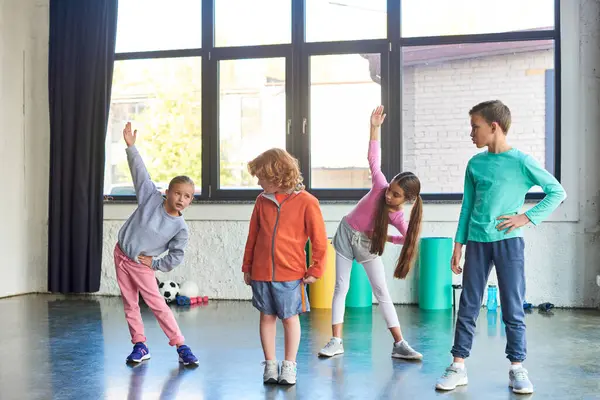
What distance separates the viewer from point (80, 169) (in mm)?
6098

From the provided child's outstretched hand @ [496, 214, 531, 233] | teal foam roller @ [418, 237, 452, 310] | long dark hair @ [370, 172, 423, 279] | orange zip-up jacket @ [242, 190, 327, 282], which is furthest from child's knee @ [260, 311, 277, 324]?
teal foam roller @ [418, 237, 452, 310]

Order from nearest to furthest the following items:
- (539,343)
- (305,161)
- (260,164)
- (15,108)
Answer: (260,164) → (539,343) → (305,161) → (15,108)

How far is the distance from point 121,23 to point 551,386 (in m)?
4.64

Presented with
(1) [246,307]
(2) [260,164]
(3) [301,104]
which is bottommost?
(1) [246,307]

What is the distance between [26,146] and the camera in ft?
20.9

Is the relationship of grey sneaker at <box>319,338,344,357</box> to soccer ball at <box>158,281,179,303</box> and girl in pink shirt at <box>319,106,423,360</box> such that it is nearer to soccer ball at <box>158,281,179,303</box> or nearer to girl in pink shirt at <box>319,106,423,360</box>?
girl in pink shirt at <box>319,106,423,360</box>

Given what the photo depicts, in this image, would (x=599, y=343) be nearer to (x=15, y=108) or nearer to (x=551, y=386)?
(x=551, y=386)

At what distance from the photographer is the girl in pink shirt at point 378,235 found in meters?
3.58

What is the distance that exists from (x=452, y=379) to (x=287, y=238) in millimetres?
862

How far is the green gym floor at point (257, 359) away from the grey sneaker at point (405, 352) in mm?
60

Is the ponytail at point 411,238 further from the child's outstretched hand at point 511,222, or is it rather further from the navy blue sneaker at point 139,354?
the navy blue sneaker at point 139,354

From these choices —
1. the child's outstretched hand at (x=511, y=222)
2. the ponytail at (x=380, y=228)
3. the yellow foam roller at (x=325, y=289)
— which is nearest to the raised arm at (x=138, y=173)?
the ponytail at (x=380, y=228)

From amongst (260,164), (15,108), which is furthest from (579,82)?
(15,108)

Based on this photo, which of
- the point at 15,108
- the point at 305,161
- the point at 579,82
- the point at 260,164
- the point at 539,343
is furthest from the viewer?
the point at 15,108
